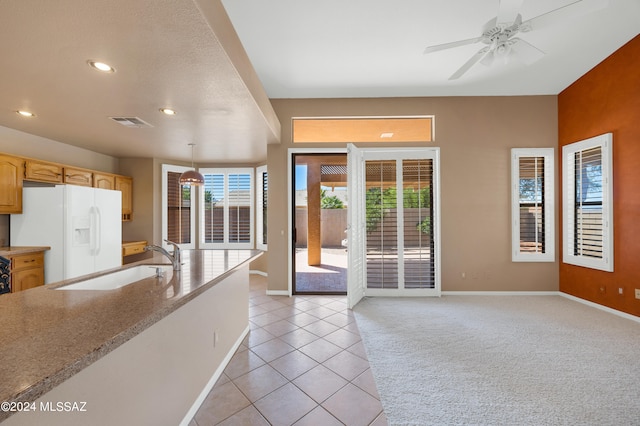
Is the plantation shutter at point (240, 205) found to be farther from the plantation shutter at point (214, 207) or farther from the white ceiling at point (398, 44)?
the white ceiling at point (398, 44)

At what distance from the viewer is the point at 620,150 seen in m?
3.43

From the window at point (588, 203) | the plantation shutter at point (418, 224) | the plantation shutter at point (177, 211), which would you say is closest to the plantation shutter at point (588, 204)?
the window at point (588, 203)

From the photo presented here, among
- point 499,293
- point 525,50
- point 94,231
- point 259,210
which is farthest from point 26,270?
point 499,293

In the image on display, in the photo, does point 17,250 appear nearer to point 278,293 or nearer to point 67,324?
point 278,293

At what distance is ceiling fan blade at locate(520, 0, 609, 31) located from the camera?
1955 millimetres

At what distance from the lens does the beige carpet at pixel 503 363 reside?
1812 millimetres

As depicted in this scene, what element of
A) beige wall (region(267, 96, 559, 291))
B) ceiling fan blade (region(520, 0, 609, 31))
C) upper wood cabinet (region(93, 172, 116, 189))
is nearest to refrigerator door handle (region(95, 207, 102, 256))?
upper wood cabinet (region(93, 172, 116, 189))

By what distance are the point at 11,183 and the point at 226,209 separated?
3154mm

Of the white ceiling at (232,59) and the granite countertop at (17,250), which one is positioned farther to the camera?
the granite countertop at (17,250)

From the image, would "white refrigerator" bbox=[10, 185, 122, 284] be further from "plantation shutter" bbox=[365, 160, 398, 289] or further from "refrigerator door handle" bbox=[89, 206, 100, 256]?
"plantation shutter" bbox=[365, 160, 398, 289]

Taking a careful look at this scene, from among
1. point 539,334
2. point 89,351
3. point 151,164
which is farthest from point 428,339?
point 151,164

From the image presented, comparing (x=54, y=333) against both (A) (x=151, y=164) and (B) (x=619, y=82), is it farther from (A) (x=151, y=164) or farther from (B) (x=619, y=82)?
(B) (x=619, y=82)

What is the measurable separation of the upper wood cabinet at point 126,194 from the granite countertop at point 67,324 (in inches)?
163

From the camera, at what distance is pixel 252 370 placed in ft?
7.53
